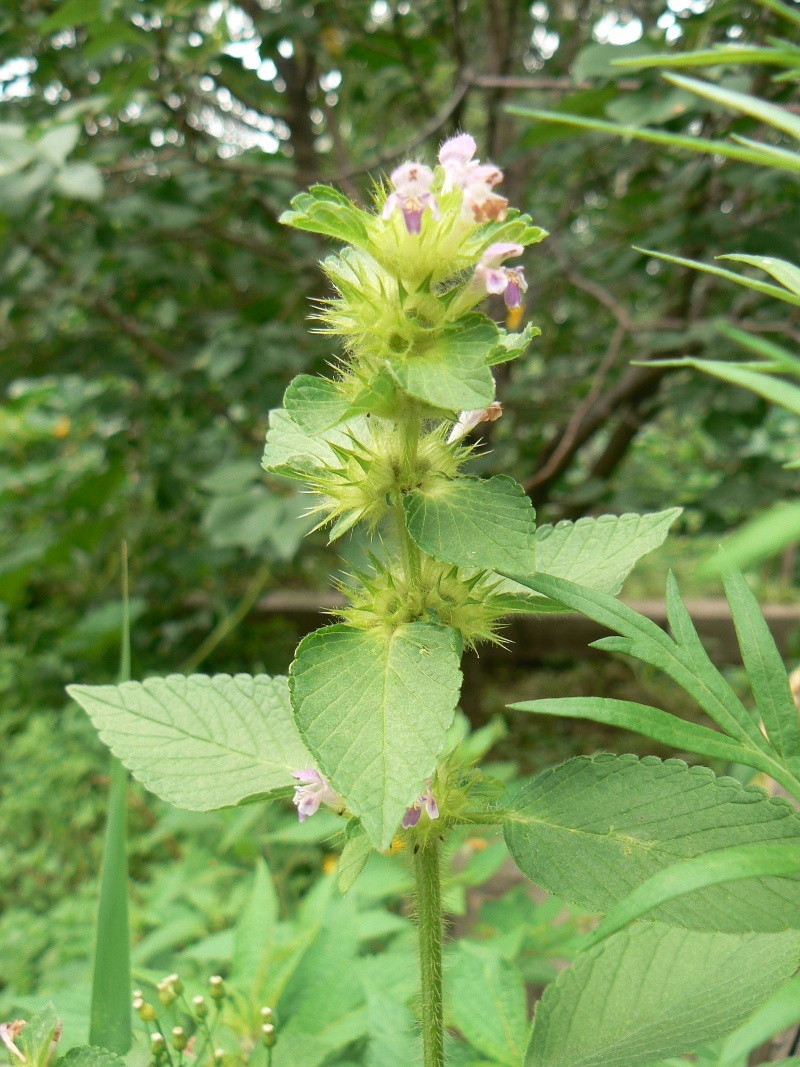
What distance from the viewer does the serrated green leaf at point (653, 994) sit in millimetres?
359

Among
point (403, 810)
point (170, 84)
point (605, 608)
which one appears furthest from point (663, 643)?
point (170, 84)

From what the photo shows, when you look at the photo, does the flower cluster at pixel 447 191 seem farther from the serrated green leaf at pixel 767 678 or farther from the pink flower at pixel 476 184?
the serrated green leaf at pixel 767 678

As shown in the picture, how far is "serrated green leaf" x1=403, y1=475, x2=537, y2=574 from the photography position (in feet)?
1.12

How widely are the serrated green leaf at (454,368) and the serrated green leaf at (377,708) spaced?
106mm

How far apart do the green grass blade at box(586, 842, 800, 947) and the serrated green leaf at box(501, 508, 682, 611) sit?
0.15m

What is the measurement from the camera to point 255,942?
0.77 metres

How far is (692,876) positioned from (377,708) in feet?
0.46

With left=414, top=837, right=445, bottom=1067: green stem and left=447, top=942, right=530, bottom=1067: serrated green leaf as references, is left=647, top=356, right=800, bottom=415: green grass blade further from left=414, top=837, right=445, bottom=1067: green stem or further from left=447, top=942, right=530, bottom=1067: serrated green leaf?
left=447, top=942, right=530, bottom=1067: serrated green leaf

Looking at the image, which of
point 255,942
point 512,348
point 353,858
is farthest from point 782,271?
point 255,942

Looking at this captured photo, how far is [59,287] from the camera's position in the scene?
6.20ft

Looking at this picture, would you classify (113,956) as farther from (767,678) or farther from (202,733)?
(767,678)

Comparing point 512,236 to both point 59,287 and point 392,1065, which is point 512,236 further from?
point 59,287

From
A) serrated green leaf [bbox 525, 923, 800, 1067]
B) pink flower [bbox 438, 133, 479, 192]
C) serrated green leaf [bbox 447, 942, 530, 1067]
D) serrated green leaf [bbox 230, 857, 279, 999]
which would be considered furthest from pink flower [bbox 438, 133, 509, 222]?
serrated green leaf [bbox 230, 857, 279, 999]

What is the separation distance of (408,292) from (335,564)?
71.4 inches
